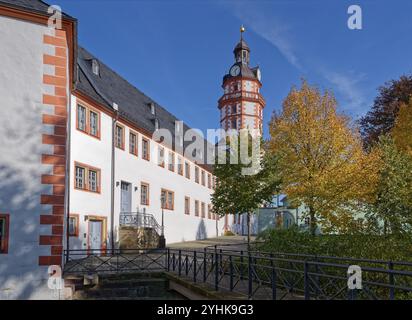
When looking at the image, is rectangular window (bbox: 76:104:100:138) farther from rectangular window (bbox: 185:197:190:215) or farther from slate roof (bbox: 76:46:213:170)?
rectangular window (bbox: 185:197:190:215)

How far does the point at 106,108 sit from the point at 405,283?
1717 centimetres

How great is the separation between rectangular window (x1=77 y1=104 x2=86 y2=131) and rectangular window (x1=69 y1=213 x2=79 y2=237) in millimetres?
4248

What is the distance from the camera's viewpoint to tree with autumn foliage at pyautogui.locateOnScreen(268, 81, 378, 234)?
59.7 feet

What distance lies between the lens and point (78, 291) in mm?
14203

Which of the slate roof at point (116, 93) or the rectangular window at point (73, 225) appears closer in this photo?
the rectangular window at point (73, 225)

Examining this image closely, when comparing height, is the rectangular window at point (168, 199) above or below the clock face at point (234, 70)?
below

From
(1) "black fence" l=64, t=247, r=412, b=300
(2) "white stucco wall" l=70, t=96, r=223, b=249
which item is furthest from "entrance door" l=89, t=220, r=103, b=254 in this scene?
(1) "black fence" l=64, t=247, r=412, b=300

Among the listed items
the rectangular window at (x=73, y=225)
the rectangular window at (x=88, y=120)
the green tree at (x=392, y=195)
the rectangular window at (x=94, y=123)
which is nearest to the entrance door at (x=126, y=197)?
the rectangular window at (x=94, y=123)

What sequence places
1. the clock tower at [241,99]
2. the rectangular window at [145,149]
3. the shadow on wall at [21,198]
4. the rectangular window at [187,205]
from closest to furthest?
1. the shadow on wall at [21,198]
2. the rectangular window at [145,149]
3. the rectangular window at [187,205]
4. the clock tower at [241,99]

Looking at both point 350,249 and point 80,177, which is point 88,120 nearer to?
point 80,177

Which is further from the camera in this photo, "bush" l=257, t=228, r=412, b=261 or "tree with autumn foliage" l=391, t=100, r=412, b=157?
"tree with autumn foliage" l=391, t=100, r=412, b=157

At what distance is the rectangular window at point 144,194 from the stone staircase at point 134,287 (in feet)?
37.8

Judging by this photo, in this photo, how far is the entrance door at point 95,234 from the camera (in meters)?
21.0

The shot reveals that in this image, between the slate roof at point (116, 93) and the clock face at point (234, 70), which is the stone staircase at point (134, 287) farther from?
the clock face at point (234, 70)
